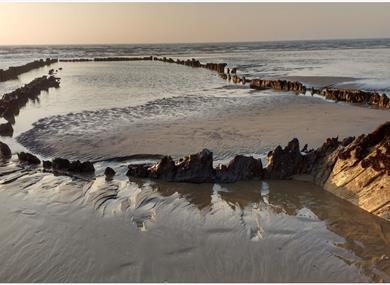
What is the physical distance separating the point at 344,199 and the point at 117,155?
20.8 feet

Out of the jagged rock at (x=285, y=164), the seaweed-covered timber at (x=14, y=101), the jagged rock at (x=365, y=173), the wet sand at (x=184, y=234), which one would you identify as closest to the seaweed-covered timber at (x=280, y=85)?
the seaweed-covered timber at (x=14, y=101)

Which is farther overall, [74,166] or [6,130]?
[6,130]

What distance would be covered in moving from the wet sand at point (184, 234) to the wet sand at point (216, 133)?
304 cm

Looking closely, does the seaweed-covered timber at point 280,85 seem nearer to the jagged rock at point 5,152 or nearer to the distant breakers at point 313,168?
the distant breakers at point 313,168

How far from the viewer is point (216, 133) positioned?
14664mm

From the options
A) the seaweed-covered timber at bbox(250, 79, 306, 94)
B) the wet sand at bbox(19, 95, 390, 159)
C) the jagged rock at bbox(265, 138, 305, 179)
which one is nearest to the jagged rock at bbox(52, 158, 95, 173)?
the wet sand at bbox(19, 95, 390, 159)

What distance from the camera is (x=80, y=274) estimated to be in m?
6.09

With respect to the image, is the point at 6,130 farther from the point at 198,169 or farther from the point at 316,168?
the point at 316,168

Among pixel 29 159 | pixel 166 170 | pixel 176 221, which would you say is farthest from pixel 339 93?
pixel 176 221

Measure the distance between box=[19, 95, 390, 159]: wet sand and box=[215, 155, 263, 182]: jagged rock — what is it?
87.5 inches

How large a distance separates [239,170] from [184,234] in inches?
118

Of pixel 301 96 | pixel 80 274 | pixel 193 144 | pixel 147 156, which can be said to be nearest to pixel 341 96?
pixel 301 96

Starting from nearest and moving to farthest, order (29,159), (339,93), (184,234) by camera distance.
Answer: (184,234) → (29,159) → (339,93)

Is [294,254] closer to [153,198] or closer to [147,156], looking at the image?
[153,198]
